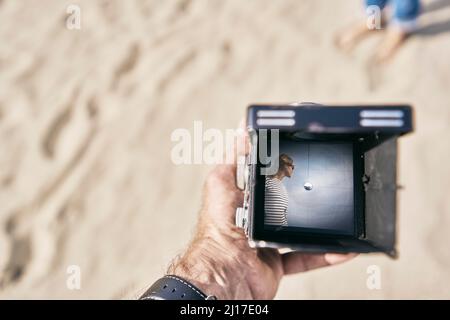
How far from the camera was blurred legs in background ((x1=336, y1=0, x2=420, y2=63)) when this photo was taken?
229 cm

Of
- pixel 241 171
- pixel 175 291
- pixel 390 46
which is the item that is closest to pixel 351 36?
pixel 390 46

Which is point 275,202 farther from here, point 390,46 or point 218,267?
point 390,46

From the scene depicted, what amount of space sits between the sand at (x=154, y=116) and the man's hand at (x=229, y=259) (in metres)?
0.36

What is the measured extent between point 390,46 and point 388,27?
179mm

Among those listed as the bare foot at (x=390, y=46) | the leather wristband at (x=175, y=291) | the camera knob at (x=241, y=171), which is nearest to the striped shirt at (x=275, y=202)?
the camera knob at (x=241, y=171)

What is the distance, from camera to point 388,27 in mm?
2428

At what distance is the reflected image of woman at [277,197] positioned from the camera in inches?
48.6

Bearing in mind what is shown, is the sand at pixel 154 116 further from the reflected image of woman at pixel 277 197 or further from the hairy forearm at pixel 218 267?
the reflected image of woman at pixel 277 197

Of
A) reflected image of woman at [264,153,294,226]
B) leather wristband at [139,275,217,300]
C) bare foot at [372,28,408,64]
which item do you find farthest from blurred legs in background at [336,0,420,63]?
leather wristband at [139,275,217,300]

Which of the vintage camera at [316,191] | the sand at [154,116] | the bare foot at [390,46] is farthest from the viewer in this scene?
the bare foot at [390,46]

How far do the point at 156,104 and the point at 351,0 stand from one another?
129 cm

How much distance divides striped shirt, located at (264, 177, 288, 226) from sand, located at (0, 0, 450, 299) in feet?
2.11
